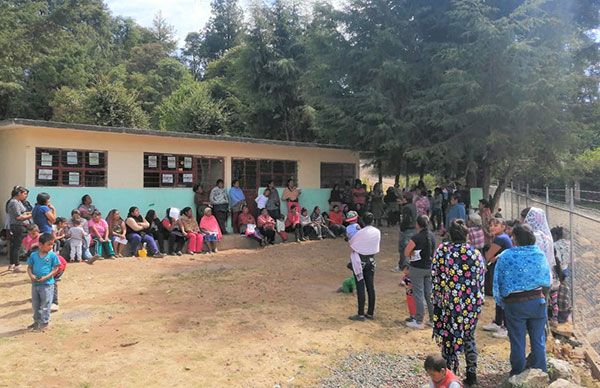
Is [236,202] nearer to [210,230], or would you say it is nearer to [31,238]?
[210,230]

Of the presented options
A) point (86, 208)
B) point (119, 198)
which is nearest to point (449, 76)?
point (119, 198)

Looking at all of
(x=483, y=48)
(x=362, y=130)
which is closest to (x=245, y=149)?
(x=362, y=130)

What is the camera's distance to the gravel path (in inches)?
203

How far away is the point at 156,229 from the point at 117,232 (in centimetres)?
107

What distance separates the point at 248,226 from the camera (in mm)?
14055

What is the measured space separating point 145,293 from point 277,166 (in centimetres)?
852

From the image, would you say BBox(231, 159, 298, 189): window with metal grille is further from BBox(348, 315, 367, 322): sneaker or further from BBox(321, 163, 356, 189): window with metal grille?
BBox(348, 315, 367, 322): sneaker

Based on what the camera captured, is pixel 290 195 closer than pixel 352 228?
No

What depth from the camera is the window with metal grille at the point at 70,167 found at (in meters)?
11.6

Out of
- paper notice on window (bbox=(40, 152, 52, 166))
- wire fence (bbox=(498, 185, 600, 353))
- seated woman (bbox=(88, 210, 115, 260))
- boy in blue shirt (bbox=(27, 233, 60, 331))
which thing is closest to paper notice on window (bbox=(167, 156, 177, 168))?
seated woman (bbox=(88, 210, 115, 260))

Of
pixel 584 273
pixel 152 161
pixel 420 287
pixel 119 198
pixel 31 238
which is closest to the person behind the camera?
pixel 420 287

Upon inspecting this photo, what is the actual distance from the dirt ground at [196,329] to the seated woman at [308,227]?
4584 millimetres

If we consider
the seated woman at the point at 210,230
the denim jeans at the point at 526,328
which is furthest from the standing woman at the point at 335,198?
the denim jeans at the point at 526,328

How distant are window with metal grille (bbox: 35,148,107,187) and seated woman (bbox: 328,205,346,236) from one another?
6976 mm
